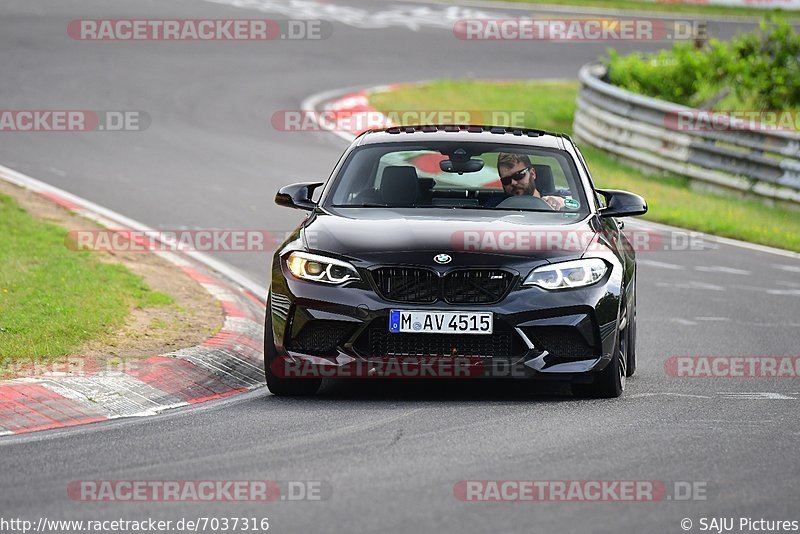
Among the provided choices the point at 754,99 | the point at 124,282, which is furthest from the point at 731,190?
the point at 124,282

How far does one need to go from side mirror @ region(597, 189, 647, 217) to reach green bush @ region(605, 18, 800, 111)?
1452 centimetres

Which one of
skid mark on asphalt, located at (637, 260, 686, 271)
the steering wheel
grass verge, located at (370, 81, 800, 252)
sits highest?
the steering wheel

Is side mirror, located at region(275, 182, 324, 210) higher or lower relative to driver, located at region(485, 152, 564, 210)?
lower

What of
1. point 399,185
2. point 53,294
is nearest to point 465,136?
point 399,185

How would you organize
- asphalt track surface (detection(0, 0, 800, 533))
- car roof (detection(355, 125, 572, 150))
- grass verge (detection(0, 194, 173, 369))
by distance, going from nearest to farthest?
asphalt track surface (detection(0, 0, 800, 533)) < grass verge (detection(0, 194, 173, 369)) < car roof (detection(355, 125, 572, 150))

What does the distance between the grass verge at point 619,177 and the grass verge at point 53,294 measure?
24.9ft

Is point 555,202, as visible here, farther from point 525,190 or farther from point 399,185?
point 399,185

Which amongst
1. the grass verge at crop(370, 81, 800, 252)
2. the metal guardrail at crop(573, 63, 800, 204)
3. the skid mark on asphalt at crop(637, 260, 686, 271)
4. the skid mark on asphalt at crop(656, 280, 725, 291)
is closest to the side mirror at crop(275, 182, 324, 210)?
the skid mark on asphalt at crop(656, 280, 725, 291)

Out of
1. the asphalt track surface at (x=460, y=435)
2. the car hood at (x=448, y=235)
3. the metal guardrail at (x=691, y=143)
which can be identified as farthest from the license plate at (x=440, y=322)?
the metal guardrail at (x=691, y=143)

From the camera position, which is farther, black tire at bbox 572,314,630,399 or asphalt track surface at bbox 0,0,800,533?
black tire at bbox 572,314,630,399

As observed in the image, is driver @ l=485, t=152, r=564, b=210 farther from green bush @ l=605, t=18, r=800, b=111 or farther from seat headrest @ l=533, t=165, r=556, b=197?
green bush @ l=605, t=18, r=800, b=111

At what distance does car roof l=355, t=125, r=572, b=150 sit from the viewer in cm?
981

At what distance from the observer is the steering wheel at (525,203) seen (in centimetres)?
927

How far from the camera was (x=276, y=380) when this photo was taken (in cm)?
841
